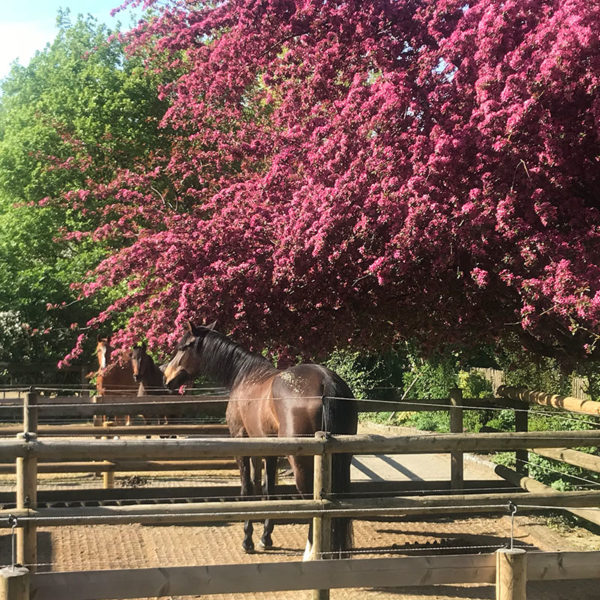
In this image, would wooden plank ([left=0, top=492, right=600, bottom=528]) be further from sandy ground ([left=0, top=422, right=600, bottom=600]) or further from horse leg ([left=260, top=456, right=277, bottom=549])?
horse leg ([left=260, top=456, right=277, bottom=549])

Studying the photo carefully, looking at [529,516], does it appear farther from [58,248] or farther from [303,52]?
[58,248]

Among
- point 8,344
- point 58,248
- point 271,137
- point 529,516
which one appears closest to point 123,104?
point 58,248

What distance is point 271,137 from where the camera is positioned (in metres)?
8.77

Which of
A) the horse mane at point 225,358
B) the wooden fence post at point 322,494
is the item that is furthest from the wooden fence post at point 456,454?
the wooden fence post at point 322,494

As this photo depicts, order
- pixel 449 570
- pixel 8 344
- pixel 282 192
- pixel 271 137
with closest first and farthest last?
pixel 449 570, pixel 282 192, pixel 271 137, pixel 8 344

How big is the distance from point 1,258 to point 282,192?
16922 mm

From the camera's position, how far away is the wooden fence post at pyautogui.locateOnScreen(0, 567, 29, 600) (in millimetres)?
3223

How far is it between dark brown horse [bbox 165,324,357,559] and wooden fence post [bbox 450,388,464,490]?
2152 millimetres

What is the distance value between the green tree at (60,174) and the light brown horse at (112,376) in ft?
13.8

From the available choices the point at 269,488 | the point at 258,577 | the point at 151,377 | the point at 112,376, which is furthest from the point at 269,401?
the point at 112,376

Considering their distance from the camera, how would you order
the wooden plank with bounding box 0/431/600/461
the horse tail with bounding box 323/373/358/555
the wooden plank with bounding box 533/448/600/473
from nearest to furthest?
the wooden plank with bounding box 0/431/600/461, the horse tail with bounding box 323/373/358/555, the wooden plank with bounding box 533/448/600/473

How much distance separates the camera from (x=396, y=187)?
6.06 m

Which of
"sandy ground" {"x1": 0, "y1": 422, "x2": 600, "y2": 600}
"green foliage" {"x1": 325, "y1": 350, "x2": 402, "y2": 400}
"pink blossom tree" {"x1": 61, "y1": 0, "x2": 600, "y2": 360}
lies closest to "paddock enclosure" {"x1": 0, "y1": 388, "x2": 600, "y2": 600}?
"sandy ground" {"x1": 0, "y1": 422, "x2": 600, "y2": 600}

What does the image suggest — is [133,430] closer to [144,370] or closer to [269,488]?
[269,488]
